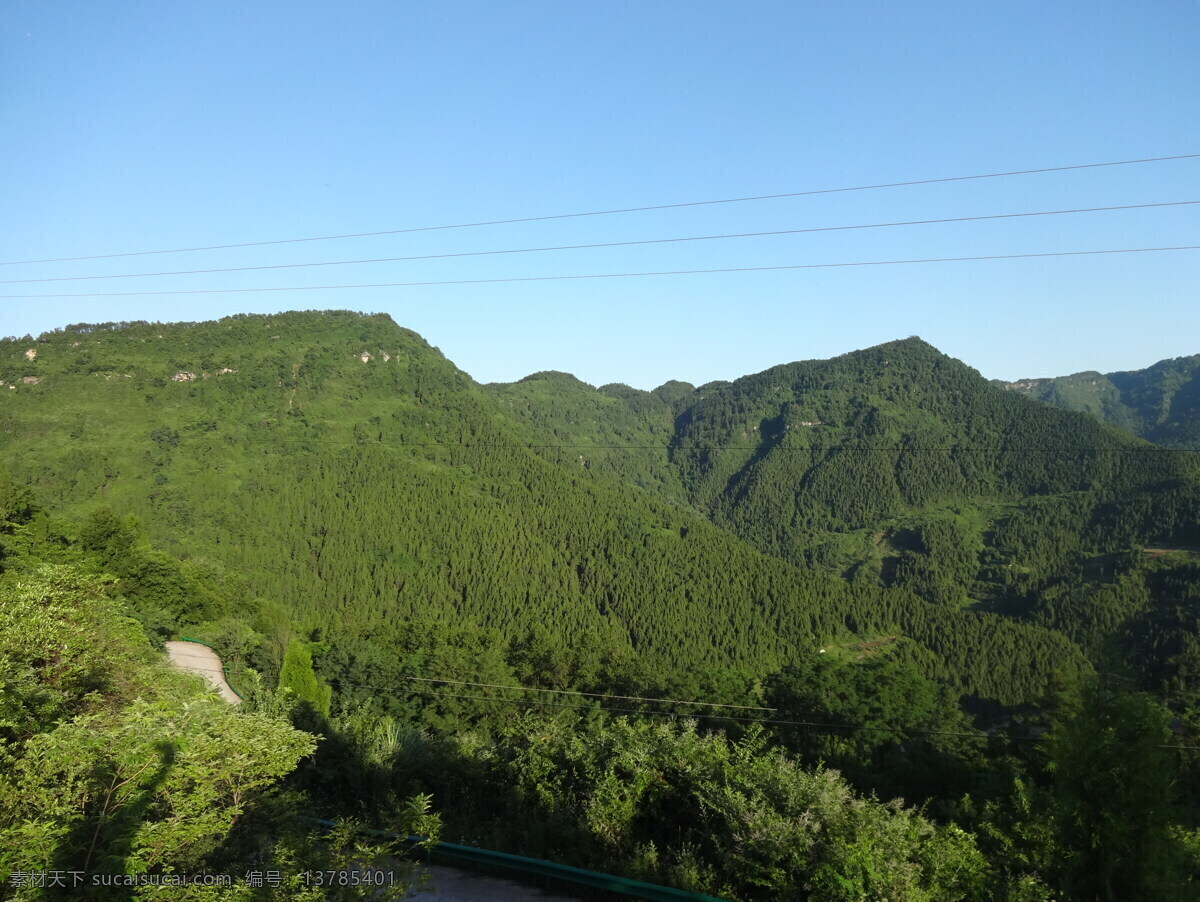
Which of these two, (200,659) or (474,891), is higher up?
(474,891)

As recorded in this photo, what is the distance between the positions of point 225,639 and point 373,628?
924 inches

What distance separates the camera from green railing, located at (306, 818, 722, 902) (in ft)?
29.5

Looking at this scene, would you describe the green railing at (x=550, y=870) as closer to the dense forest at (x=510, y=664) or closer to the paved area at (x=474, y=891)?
the paved area at (x=474, y=891)

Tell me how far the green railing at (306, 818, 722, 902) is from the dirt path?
19.4 m

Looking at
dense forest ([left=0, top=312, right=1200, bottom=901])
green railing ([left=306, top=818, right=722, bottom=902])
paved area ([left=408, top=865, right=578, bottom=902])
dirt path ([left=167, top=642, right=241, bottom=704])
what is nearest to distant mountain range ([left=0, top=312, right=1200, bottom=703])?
dense forest ([left=0, top=312, right=1200, bottom=901])

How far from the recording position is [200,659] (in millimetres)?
32781

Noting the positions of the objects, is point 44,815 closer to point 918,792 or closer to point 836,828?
point 836,828

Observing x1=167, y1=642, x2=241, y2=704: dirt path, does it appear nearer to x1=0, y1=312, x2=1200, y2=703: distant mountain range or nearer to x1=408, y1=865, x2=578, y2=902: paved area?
x1=408, y1=865, x2=578, y2=902: paved area

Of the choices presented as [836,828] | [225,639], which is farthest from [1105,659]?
[225,639]

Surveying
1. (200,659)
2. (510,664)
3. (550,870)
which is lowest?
(510,664)

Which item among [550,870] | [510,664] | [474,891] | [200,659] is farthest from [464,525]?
[550,870]

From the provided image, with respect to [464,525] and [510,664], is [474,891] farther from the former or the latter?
[464,525]

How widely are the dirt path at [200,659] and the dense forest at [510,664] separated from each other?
119 centimetres

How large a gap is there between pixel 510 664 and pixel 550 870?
4773 centimetres
